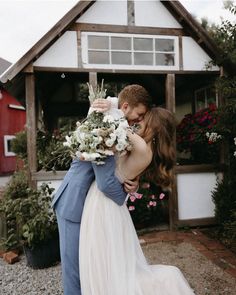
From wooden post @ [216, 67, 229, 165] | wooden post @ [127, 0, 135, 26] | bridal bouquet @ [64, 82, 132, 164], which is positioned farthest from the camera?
wooden post @ [216, 67, 229, 165]

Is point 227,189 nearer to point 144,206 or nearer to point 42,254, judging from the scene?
point 144,206

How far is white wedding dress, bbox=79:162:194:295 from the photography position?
1624 millimetres

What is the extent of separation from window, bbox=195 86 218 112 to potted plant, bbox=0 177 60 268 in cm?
377

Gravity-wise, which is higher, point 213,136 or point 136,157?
point 213,136

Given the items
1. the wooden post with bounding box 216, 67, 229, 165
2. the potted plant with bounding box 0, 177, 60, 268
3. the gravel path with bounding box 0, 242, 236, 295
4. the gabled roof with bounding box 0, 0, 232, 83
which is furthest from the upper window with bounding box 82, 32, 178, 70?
the gravel path with bounding box 0, 242, 236, 295

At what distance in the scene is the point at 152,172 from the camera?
193 centimetres

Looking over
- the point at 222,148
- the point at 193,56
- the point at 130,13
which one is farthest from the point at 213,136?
the point at 130,13

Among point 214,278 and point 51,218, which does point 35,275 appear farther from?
point 214,278

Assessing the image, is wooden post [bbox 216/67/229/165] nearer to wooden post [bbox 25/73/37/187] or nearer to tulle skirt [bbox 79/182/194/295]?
wooden post [bbox 25/73/37/187]

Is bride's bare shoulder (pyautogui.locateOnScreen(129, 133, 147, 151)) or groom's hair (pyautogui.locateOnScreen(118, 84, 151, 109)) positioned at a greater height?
groom's hair (pyautogui.locateOnScreen(118, 84, 151, 109))

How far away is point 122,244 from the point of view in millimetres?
1708

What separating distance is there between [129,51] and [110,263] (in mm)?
4087

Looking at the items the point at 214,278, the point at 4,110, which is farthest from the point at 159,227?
the point at 4,110

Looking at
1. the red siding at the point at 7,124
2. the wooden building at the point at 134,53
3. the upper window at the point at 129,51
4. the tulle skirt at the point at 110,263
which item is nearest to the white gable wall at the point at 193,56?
the wooden building at the point at 134,53
